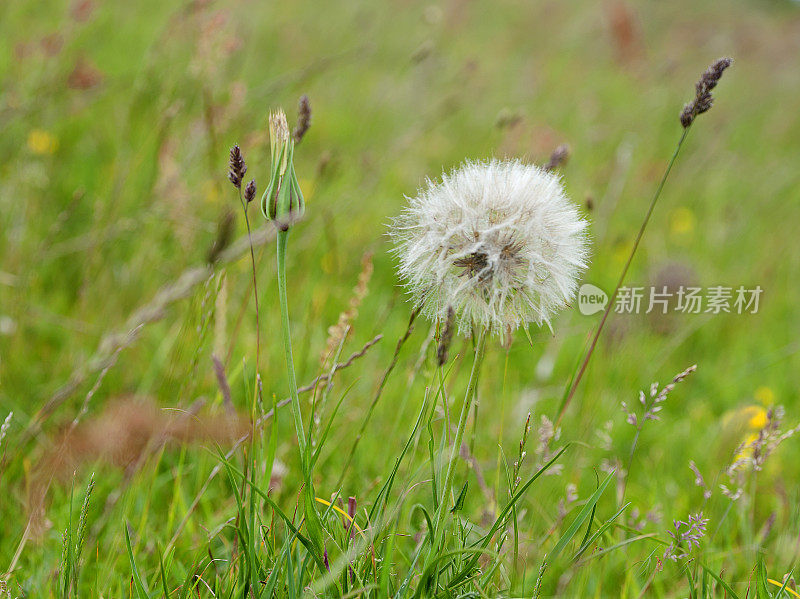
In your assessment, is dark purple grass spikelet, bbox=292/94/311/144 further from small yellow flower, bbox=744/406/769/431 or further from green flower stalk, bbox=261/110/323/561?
small yellow flower, bbox=744/406/769/431

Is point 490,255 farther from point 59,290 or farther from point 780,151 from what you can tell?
point 780,151

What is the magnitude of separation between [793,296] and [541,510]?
112 inches

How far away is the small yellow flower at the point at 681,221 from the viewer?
13.7ft

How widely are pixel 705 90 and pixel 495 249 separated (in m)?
0.44

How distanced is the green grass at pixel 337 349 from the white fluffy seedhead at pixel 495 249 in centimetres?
15

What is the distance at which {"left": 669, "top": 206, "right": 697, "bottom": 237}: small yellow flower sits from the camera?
4.18m

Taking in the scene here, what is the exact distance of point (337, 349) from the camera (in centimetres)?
123

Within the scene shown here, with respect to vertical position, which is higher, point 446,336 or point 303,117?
→ point 303,117

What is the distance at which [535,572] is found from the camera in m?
1.24

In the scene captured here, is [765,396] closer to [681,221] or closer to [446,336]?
[681,221]

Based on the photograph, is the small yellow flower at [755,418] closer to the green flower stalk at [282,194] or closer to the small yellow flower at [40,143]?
the green flower stalk at [282,194]

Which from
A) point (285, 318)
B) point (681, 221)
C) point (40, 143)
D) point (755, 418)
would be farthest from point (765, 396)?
point (40, 143)

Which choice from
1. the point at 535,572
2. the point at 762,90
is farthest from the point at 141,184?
the point at 762,90

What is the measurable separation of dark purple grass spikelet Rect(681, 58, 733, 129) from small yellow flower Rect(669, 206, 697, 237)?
10.9ft
